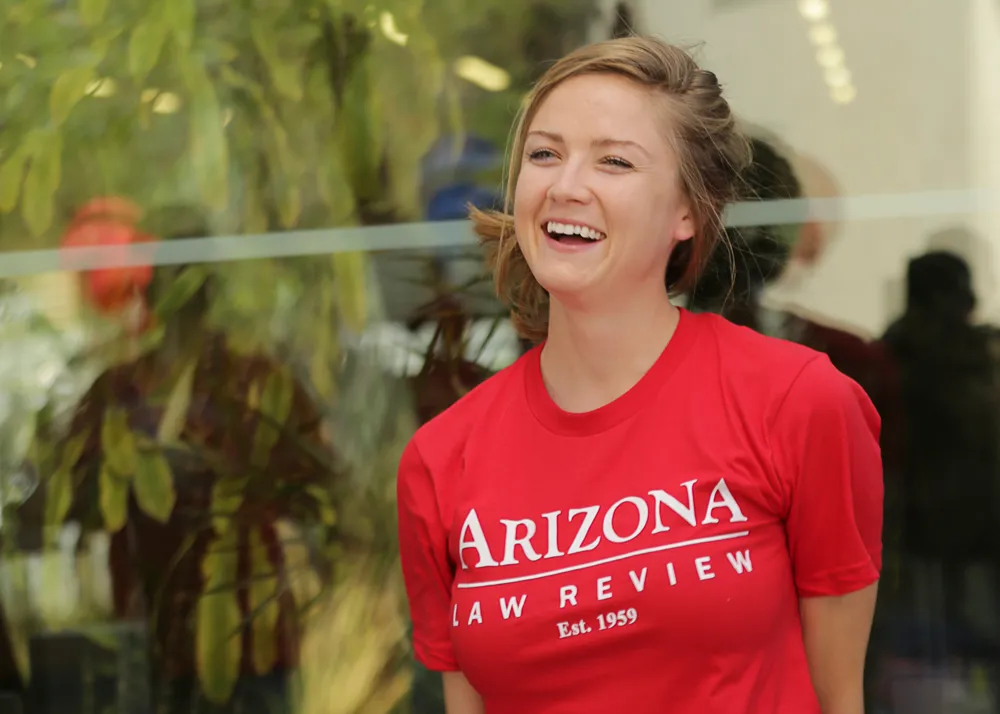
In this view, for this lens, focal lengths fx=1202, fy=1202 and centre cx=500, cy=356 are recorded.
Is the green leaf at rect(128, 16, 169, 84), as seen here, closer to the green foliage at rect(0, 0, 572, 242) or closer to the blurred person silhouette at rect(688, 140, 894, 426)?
the green foliage at rect(0, 0, 572, 242)

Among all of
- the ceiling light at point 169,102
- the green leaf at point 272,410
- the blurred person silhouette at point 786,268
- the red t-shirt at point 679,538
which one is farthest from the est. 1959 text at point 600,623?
the ceiling light at point 169,102

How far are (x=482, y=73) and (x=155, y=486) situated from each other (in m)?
1.05

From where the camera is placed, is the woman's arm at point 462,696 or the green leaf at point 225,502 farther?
the green leaf at point 225,502

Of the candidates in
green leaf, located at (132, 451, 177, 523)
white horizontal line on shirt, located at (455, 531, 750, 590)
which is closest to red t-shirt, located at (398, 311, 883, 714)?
white horizontal line on shirt, located at (455, 531, 750, 590)

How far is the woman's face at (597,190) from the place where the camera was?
1473 millimetres

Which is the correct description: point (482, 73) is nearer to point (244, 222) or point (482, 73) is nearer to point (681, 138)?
point (244, 222)

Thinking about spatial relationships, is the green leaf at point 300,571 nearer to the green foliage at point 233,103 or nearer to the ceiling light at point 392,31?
the green foliage at point 233,103

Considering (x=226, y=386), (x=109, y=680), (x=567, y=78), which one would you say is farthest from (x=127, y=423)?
(x=567, y=78)

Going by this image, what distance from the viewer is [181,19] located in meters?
2.37

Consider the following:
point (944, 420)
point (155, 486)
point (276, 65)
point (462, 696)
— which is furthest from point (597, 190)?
point (155, 486)

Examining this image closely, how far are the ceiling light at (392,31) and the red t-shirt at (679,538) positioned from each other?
1.07 metres

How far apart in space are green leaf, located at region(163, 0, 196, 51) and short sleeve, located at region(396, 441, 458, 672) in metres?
1.15

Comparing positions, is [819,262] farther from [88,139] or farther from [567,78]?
[88,139]

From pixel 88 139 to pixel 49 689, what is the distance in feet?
3.71
